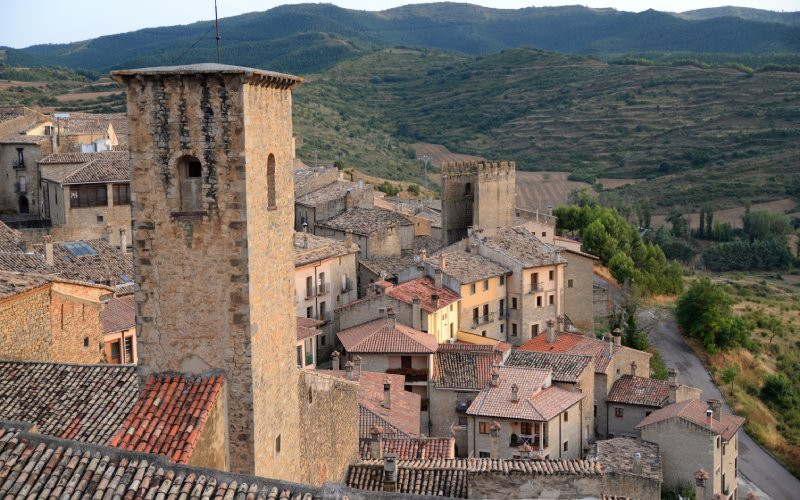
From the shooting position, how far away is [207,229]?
12797mm

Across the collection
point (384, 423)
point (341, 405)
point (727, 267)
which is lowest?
point (727, 267)

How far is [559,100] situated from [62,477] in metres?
104

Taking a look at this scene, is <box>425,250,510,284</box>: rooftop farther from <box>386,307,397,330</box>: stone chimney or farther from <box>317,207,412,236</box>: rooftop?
<box>317,207,412,236</box>: rooftop

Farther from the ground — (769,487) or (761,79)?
(761,79)

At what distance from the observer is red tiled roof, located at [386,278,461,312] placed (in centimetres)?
3506

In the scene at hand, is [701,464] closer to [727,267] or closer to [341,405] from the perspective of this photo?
[341,405]

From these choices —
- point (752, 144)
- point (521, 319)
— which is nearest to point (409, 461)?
point (521, 319)

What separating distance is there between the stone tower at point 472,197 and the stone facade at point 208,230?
106 ft

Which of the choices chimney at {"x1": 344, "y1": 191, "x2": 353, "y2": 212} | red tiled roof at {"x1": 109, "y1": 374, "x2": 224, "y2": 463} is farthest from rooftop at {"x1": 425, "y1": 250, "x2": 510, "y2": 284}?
red tiled roof at {"x1": 109, "y1": 374, "x2": 224, "y2": 463}

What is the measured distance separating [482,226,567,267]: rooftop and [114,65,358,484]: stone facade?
89.7 feet

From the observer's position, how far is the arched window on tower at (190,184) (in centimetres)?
1280

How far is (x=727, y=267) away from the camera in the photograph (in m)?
68.4

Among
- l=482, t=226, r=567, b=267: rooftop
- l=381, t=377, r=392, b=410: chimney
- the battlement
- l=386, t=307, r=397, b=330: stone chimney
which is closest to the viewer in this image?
l=381, t=377, r=392, b=410: chimney

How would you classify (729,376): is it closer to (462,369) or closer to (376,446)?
(462,369)
